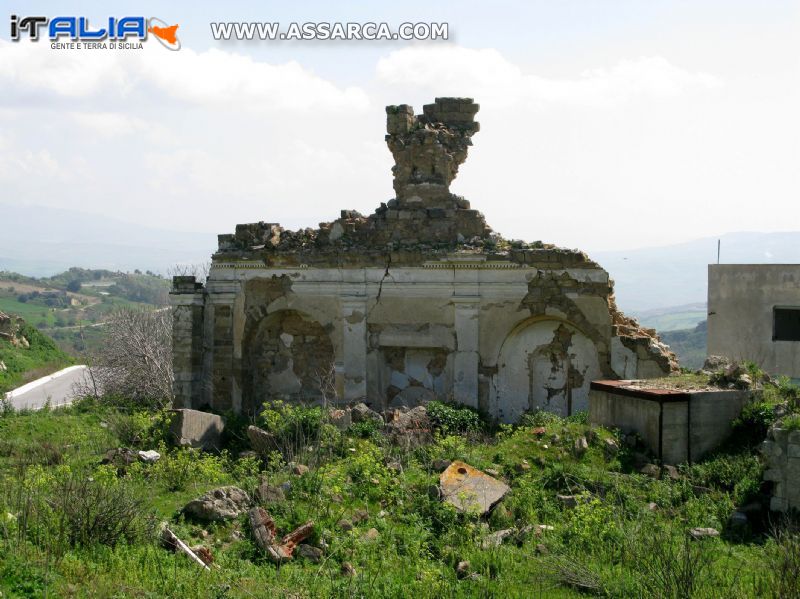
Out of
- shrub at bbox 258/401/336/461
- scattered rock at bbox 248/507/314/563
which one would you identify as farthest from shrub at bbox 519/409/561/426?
scattered rock at bbox 248/507/314/563

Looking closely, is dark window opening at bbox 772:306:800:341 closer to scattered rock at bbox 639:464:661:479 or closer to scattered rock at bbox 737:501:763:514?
scattered rock at bbox 639:464:661:479

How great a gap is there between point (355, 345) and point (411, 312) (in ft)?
4.19

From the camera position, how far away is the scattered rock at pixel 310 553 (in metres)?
8.90

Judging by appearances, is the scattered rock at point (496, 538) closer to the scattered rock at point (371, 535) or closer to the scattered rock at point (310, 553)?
the scattered rock at point (371, 535)

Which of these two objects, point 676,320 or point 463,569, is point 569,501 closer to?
point 463,569

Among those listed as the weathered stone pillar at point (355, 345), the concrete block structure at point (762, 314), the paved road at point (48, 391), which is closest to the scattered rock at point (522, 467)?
the weathered stone pillar at point (355, 345)

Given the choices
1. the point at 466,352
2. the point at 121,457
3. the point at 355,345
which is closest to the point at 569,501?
the point at 121,457

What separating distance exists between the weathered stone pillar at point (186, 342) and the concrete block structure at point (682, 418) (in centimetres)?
947

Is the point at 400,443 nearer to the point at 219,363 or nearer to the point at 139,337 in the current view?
the point at 219,363

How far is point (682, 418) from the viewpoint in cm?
1175

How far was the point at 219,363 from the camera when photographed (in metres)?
18.6

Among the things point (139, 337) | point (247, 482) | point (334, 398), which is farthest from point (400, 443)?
point (139, 337)

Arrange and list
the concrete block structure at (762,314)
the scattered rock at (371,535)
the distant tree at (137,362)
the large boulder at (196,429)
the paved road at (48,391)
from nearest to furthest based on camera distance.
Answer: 1. the scattered rock at (371,535)
2. the large boulder at (196,429)
3. the concrete block structure at (762,314)
4. the distant tree at (137,362)
5. the paved road at (48,391)

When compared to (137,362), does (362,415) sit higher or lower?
higher
